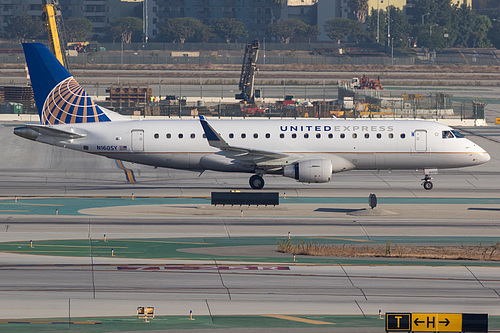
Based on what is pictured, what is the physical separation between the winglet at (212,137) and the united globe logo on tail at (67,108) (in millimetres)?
7206

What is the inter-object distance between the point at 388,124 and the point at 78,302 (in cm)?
2789

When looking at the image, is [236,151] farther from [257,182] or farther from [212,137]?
[257,182]

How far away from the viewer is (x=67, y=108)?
4803cm

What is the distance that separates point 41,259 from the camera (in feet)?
101

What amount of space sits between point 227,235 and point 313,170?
1116cm

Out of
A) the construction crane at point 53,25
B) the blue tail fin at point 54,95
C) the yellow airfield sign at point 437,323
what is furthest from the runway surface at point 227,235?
the construction crane at point 53,25

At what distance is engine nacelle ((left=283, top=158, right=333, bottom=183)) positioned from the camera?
45.8 meters

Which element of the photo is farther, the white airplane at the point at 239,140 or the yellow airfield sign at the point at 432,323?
the white airplane at the point at 239,140

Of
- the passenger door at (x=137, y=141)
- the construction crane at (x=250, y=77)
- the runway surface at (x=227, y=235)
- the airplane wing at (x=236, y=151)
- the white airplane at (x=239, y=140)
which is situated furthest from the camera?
the construction crane at (x=250, y=77)

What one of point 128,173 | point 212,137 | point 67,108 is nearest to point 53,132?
point 67,108

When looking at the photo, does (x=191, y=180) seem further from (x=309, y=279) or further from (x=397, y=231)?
(x=309, y=279)

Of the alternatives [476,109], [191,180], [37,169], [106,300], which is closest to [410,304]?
[106,300]

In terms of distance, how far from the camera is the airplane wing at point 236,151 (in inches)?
1790

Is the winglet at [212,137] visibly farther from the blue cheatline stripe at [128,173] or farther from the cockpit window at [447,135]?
the cockpit window at [447,135]
